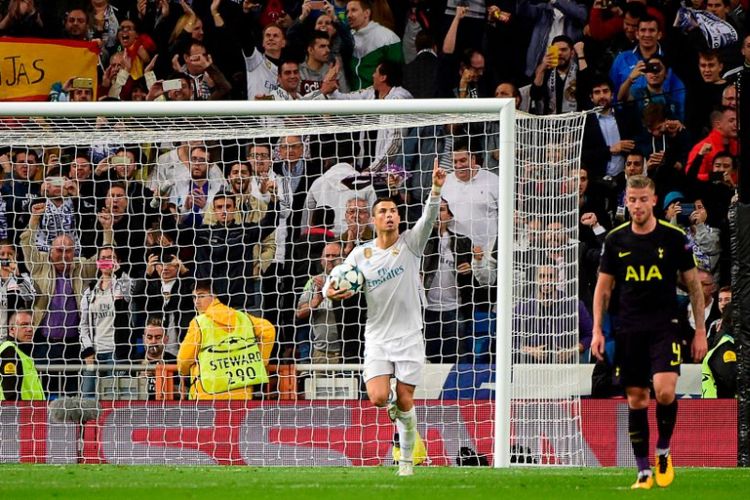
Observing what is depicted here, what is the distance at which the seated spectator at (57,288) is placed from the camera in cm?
1400

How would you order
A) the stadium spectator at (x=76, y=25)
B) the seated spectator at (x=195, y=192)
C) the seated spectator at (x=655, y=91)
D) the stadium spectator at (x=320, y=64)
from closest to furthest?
1. the seated spectator at (x=195, y=192)
2. the seated spectator at (x=655, y=91)
3. the stadium spectator at (x=320, y=64)
4. the stadium spectator at (x=76, y=25)

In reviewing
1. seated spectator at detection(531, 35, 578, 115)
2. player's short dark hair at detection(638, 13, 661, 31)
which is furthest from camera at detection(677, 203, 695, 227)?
player's short dark hair at detection(638, 13, 661, 31)

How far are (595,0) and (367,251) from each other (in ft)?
23.5

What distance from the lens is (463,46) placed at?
16.1 metres

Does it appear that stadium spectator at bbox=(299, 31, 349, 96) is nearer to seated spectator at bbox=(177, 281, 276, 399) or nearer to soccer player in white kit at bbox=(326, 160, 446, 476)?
seated spectator at bbox=(177, 281, 276, 399)

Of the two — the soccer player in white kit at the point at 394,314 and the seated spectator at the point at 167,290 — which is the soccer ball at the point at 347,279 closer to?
the soccer player in white kit at the point at 394,314

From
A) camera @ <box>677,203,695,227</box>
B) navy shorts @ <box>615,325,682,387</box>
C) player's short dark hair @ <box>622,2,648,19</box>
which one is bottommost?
navy shorts @ <box>615,325,682,387</box>

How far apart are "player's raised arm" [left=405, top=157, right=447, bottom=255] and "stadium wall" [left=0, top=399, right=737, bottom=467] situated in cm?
290

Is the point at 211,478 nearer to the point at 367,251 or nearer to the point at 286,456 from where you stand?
the point at 367,251

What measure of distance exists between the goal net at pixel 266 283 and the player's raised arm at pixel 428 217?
4.26 feet

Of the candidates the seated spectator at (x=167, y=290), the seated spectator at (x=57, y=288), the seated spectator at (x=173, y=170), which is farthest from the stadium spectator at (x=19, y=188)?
the seated spectator at (x=167, y=290)

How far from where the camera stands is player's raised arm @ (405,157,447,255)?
9.50 metres

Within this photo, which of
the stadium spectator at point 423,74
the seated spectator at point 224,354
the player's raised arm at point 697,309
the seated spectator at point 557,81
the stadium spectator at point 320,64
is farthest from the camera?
the stadium spectator at point 320,64

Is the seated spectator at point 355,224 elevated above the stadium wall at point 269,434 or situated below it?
above
